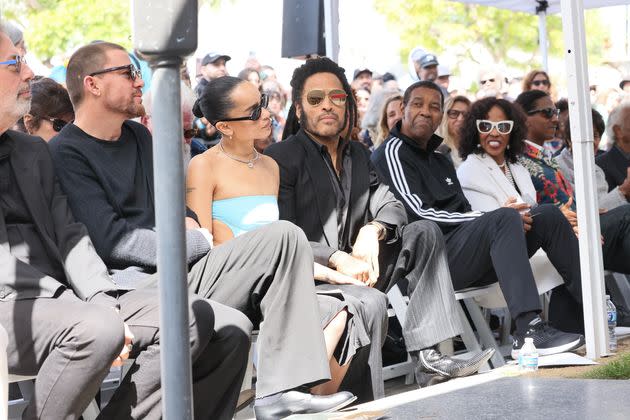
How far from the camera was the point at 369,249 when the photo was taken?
17.7 ft

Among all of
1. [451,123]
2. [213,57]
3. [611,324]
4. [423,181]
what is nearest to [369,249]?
[423,181]

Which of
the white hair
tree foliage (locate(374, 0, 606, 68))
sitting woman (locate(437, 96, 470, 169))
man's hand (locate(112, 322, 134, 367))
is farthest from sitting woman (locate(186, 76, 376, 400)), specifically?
tree foliage (locate(374, 0, 606, 68))

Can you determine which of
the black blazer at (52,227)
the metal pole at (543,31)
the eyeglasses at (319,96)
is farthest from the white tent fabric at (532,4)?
the black blazer at (52,227)

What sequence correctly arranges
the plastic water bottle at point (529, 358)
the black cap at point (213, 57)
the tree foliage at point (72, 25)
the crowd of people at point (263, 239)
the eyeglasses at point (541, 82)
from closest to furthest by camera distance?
the crowd of people at point (263, 239) → the plastic water bottle at point (529, 358) → the black cap at point (213, 57) → the eyeglasses at point (541, 82) → the tree foliage at point (72, 25)

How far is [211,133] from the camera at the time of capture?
793 centimetres

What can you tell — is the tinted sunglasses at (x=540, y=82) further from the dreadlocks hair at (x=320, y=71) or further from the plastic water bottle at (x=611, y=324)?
the dreadlocks hair at (x=320, y=71)

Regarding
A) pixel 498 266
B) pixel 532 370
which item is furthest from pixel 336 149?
pixel 532 370

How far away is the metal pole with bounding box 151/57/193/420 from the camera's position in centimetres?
249

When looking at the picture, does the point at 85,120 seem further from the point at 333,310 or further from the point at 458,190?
the point at 458,190

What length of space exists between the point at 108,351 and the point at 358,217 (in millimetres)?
2243

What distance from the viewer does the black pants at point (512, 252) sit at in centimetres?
612

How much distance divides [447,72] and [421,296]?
7.27m

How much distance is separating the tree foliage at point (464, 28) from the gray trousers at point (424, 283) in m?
27.9

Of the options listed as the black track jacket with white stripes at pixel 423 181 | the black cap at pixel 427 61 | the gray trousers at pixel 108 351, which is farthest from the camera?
the black cap at pixel 427 61
